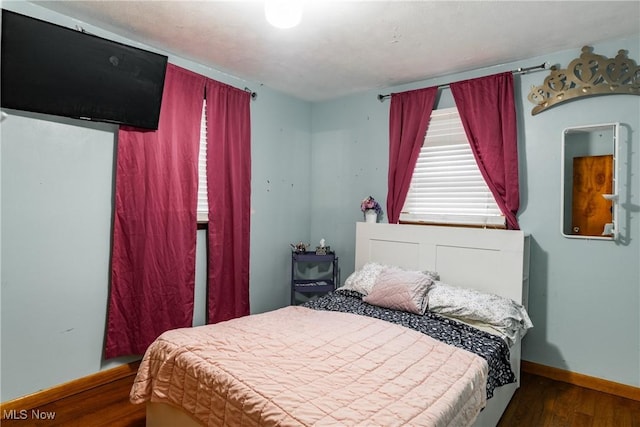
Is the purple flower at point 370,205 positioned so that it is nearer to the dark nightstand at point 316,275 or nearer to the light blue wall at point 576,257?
the dark nightstand at point 316,275

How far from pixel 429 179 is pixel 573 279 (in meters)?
1.37

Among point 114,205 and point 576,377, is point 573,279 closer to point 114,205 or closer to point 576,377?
point 576,377

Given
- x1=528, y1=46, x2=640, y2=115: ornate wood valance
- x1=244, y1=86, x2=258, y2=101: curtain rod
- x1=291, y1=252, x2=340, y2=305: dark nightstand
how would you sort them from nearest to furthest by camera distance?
1. x1=528, y1=46, x2=640, y2=115: ornate wood valance
2. x1=244, y1=86, x2=258, y2=101: curtain rod
3. x1=291, y1=252, x2=340, y2=305: dark nightstand

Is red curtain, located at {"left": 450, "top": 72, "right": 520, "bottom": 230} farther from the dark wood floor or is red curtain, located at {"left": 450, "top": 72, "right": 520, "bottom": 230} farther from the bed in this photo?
the dark wood floor

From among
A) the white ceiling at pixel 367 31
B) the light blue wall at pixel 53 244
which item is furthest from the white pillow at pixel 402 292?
the light blue wall at pixel 53 244

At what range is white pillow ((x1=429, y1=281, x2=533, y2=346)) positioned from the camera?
7.68 ft

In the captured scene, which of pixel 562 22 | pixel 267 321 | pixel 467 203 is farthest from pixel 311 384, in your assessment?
pixel 562 22

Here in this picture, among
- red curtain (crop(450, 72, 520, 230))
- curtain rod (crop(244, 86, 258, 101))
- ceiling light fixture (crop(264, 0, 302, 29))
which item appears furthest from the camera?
curtain rod (crop(244, 86, 258, 101))

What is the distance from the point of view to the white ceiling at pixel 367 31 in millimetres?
2123

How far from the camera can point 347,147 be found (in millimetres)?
3906

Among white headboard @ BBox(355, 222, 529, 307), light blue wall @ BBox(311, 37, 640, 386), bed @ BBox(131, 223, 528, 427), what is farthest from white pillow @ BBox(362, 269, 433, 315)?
light blue wall @ BBox(311, 37, 640, 386)
